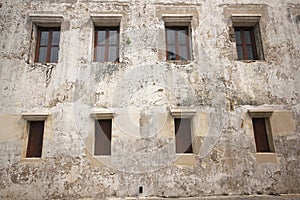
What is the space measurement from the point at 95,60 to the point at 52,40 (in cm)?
165

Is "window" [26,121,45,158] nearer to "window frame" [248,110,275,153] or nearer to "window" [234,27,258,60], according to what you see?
"window frame" [248,110,275,153]

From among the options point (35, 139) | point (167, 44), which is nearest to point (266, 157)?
point (167, 44)

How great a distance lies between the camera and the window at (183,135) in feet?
28.0

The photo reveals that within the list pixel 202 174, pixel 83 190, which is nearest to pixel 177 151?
pixel 202 174

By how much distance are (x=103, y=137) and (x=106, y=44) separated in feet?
10.3

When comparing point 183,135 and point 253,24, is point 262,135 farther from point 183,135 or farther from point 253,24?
point 253,24

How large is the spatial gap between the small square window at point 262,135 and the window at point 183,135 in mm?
1975

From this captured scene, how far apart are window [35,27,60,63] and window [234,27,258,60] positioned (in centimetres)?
600

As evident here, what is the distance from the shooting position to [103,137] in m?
8.59

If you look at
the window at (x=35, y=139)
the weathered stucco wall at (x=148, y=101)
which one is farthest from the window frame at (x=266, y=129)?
the window at (x=35, y=139)

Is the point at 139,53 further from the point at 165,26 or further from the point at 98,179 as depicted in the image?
the point at 98,179

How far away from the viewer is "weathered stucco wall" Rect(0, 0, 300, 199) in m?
8.03

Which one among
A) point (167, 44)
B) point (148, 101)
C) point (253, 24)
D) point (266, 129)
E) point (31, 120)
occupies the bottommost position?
point (266, 129)

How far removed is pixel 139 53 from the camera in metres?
9.30
